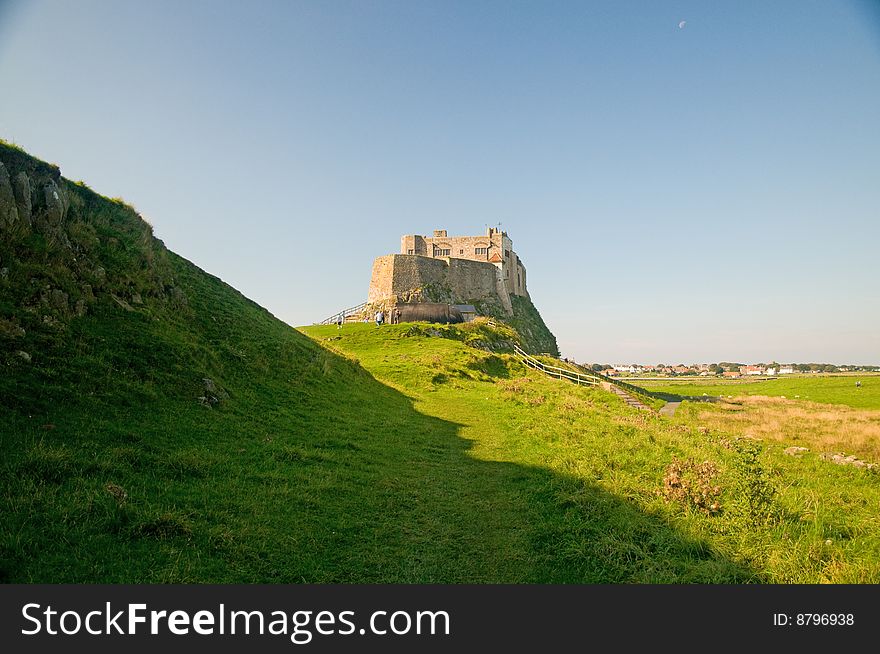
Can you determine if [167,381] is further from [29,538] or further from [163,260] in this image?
[163,260]

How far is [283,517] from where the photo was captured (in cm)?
796

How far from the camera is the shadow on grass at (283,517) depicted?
5.98 m

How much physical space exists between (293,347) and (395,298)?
51.0 m

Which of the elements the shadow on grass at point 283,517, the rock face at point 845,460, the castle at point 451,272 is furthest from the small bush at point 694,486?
the castle at point 451,272

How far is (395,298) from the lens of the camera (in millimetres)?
74125

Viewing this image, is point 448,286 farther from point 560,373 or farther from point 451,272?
point 560,373

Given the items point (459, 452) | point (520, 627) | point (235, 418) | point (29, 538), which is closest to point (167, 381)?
point (235, 418)

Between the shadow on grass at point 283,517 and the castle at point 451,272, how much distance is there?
62.7m

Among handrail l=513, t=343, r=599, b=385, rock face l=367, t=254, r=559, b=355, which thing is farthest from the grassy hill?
rock face l=367, t=254, r=559, b=355

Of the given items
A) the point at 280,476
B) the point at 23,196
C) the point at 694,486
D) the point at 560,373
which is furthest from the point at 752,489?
the point at 560,373

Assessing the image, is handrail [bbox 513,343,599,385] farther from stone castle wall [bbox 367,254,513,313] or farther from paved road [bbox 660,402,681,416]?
stone castle wall [bbox 367,254,513,313]

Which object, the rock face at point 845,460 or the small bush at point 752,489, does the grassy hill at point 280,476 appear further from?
the rock face at point 845,460

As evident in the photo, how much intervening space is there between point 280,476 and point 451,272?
76.1 m

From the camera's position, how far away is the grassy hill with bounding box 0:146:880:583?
6.49m
